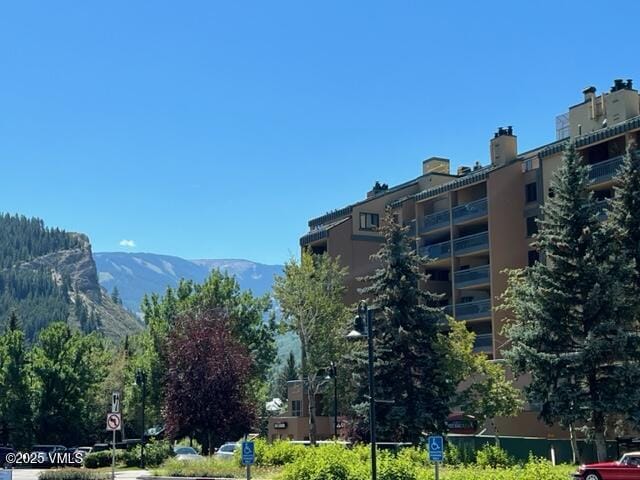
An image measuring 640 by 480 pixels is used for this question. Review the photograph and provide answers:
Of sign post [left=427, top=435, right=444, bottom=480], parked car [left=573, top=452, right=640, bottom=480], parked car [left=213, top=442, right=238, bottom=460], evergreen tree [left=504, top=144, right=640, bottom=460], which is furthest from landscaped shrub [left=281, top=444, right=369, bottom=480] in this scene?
parked car [left=213, top=442, right=238, bottom=460]

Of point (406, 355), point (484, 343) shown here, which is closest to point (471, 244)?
point (484, 343)

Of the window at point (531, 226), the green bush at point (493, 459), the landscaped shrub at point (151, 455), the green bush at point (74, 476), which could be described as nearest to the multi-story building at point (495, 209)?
the window at point (531, 226)

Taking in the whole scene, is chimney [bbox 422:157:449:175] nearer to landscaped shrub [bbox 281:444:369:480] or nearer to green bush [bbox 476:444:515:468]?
green bush [bbox 476:444:515:468]

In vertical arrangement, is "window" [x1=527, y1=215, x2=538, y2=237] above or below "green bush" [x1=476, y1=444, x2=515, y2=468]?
above

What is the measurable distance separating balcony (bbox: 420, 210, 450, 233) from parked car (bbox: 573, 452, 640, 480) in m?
34.6

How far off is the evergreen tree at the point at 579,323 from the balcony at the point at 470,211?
2127 cm

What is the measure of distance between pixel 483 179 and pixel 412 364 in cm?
1966

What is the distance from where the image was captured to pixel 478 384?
138 ft

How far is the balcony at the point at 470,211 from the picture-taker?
57156 mm

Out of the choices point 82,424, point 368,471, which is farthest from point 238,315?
point 368,471

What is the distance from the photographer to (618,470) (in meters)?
27.0

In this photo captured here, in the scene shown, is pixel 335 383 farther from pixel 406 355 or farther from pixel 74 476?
pixel 74 476

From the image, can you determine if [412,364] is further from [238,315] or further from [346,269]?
[238,315]

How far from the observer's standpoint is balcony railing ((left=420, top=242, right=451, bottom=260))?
60656mm
